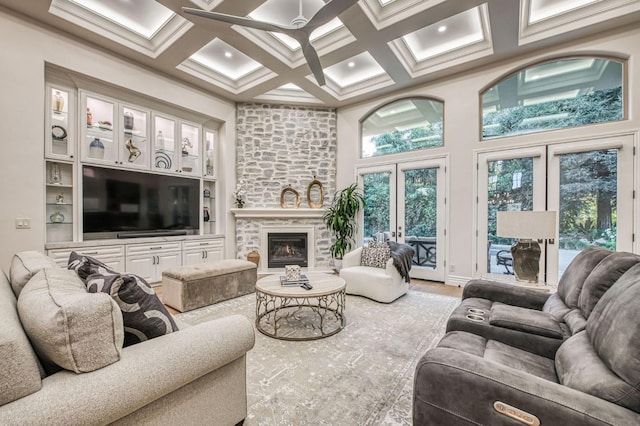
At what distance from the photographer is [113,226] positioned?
447 centimetres

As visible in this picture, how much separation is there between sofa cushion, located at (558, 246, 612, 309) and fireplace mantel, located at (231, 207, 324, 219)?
435 cm

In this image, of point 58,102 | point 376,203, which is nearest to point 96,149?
point 58,102

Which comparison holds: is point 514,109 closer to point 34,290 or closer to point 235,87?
point 235,87

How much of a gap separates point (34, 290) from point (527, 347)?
2525mm

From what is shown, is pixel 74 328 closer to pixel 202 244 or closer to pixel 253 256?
pixel 202 244

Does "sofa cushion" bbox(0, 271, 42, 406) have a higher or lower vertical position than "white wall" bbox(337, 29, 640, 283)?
lower

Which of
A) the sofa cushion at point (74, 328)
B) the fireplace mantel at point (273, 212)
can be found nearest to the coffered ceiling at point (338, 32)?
the fireplace mantel at point (273, 212)

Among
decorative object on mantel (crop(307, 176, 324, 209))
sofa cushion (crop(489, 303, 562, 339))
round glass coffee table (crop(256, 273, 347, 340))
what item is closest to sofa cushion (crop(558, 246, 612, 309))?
sofa cushion (crop(489, 303, 562, 339))

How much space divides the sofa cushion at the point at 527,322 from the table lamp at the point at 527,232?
99 cm

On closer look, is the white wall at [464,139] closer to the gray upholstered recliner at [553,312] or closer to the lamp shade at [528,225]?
the lamp shade at [528,225]

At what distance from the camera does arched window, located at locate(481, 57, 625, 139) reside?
12.7ft

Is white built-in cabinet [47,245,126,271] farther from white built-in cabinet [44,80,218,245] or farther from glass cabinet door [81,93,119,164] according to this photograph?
glass cabinet door [81,93,119,164]

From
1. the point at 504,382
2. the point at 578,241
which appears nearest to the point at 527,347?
the point at 504,382

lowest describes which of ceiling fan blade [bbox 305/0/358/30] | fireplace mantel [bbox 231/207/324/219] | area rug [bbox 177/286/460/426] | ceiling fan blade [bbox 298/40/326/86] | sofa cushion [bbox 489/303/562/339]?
area rug [bbox 177/286/460/426]
